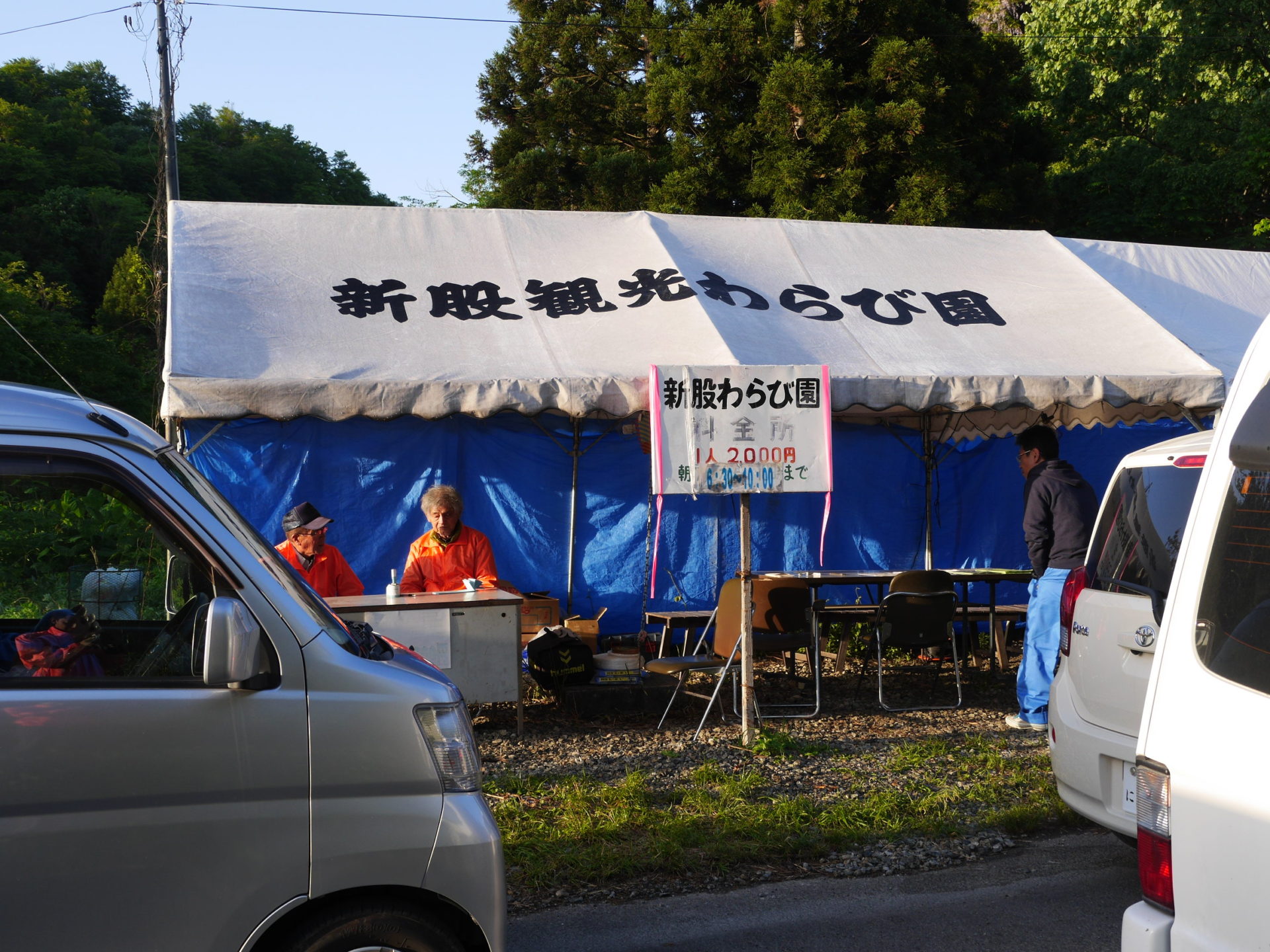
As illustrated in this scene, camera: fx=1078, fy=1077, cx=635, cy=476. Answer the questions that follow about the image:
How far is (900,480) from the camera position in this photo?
33.1 feet

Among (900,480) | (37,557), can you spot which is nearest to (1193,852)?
(37,557)

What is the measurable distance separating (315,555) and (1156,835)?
226 inches

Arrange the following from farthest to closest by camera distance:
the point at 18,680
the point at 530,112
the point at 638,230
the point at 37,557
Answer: the point at 530,112, the point at 638,230, the point at 37,557, the point at 18,680

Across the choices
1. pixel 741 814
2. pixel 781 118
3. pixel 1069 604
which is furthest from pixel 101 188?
pixel 1069 604

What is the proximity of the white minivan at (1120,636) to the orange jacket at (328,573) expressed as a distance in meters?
4.59

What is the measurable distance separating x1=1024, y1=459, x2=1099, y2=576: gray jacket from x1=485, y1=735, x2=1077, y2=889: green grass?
1238 millimetres

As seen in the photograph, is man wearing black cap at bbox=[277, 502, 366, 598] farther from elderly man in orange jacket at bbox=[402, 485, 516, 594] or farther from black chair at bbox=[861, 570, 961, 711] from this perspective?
black chair at bbox=[861, 570, 961, 711]

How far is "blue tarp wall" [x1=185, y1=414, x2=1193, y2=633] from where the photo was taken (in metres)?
8.38

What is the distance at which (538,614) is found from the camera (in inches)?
329

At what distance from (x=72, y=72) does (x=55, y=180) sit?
39.3 ft

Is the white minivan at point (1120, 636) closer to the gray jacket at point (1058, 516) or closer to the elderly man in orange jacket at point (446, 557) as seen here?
the gray jacket at point (1058, 516)

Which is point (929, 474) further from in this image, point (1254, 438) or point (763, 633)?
point (1254, 438)

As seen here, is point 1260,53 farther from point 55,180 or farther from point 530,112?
point 55,180

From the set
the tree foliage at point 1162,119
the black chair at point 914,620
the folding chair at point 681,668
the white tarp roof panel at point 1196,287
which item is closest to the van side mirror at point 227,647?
the folding chair at point 681,668
